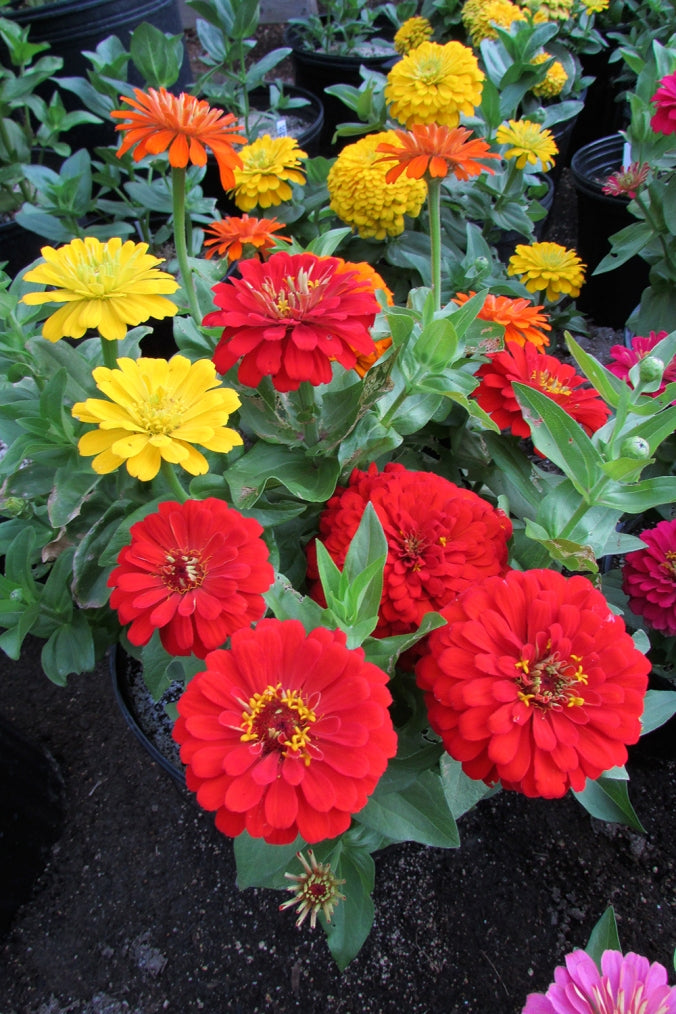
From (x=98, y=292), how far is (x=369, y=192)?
0.67m

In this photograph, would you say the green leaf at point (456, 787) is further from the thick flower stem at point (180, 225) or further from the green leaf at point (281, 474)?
the thick flower stem at point (180, 225)

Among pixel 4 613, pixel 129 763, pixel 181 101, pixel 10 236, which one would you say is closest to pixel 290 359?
pixel 181 101

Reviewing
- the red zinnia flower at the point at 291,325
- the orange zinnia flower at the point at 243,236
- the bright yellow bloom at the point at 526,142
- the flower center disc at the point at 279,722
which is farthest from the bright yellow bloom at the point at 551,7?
the flower center disc at the point at 279,722

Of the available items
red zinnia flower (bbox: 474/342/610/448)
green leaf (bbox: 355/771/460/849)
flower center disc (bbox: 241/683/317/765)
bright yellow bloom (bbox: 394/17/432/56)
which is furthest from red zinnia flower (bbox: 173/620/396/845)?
bright yellow bloom (bbox: 394/17/432/56)

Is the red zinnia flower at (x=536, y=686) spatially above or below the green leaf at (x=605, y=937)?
above

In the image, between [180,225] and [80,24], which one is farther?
[80,24]

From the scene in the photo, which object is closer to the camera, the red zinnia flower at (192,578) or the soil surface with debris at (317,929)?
the red zinnia flower at (192,578)

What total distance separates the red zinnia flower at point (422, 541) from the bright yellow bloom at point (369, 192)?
65cm

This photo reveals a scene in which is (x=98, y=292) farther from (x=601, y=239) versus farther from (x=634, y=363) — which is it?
(x=601, y=239)

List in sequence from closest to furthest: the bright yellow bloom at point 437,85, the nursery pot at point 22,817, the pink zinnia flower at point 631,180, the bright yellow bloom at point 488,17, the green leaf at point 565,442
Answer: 1. the green leaf at point 565,442
2. the nursery pot at point 22,817
3. the bright yellow bloom at point 437,85
4. the pink zinnia flower at point 631,180
5. the bright yellow bloom at point 488,17

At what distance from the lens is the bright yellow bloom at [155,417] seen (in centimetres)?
58

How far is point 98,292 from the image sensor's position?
25.6 inches

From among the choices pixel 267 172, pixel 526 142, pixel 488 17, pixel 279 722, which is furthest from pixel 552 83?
pixel 279 722

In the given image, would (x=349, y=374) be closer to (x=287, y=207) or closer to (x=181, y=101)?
(x=181, y=101)
